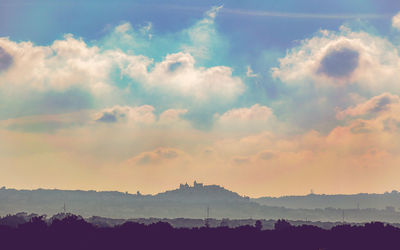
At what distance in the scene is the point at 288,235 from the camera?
534 feet

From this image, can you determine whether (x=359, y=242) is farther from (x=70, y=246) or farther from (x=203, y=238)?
(x=70, y=246)

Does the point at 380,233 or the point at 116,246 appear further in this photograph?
the point at 380,233

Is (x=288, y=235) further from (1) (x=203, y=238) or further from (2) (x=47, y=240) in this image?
(2) (x=47, y=240)

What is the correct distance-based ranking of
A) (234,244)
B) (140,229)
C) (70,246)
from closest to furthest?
(70,246) → (234,244) → (140,229)

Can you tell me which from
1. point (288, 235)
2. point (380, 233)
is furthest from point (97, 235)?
point (380, 233)

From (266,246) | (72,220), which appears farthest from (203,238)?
(72,220)

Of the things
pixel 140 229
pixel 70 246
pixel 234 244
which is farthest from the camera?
pixel 140 229

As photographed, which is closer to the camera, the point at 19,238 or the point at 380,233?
the point at 19,238

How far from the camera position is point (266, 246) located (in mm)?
151750

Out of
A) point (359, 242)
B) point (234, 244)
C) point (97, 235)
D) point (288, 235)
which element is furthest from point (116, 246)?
point (359, 242)

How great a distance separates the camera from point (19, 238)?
146m

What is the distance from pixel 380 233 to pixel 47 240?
9515 centimetres

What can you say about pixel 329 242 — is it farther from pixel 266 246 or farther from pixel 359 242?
pixel 266 246

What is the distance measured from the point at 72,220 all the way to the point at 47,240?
22.6 m
